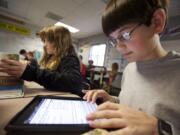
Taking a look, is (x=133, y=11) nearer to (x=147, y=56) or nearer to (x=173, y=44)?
(x=147, y=56)

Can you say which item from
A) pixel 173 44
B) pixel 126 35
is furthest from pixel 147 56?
pixel 173 44

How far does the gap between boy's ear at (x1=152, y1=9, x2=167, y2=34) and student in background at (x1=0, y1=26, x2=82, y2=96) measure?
61 cm

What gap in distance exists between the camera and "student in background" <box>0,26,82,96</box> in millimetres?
789

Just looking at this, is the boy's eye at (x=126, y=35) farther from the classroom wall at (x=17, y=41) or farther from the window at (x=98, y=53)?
the classroom wall at (x=17, y=41)

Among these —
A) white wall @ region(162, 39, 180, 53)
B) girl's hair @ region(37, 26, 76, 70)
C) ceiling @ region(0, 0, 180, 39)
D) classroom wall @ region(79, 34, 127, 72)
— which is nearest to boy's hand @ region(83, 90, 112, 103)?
girl's hair @ region(37, 26, 76, 70)

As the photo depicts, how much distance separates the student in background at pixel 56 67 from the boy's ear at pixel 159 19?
0.61 meters

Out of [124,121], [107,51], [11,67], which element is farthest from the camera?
[107,51]

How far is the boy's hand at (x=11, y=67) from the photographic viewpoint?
2.40 feet

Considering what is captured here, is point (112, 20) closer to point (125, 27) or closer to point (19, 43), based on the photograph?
point (125, 27)

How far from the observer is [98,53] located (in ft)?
22.8

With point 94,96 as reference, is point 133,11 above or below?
above

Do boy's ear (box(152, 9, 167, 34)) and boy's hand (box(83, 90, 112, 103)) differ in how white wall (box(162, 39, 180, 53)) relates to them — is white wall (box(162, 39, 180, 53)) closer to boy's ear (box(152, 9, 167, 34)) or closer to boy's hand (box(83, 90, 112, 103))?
boy's ear (box(152, 9, 167, 34))

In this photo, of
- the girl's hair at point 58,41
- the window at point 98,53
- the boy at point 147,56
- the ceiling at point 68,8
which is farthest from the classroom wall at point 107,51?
the boy at point 147,56

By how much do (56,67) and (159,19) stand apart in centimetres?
82
